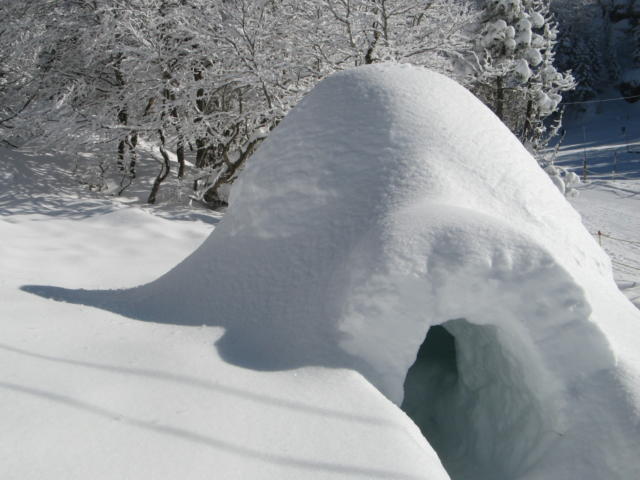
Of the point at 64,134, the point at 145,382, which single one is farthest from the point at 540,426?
the point at 64,134

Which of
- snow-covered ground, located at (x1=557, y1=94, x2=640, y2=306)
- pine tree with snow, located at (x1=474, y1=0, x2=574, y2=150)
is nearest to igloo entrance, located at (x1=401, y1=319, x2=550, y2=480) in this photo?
snow-covered ground, located at (x1=557, y1=94, x2=640, y2=306)

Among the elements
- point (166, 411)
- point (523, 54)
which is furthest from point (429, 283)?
point (523, 54)

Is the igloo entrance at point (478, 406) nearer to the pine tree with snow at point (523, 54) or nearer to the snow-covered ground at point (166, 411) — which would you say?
the snow-covered ground at point (166, 411)

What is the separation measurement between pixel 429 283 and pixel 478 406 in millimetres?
1261

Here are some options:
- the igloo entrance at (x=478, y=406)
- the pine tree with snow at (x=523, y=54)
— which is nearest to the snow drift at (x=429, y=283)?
the igloo entrance at (x=478, y=406)

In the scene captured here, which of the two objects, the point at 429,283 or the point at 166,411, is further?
the point at 429,283

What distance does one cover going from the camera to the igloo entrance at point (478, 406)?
2844 mm

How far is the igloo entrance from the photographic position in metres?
2.84

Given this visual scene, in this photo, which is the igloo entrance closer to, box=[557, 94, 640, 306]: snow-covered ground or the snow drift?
the snow drift

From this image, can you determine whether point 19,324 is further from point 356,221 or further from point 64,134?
point 64,134

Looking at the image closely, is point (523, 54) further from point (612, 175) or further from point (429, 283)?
point (429, 283)

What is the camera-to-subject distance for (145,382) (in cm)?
236

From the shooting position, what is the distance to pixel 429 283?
2.70 m

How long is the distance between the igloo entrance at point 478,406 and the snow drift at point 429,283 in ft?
0.05
